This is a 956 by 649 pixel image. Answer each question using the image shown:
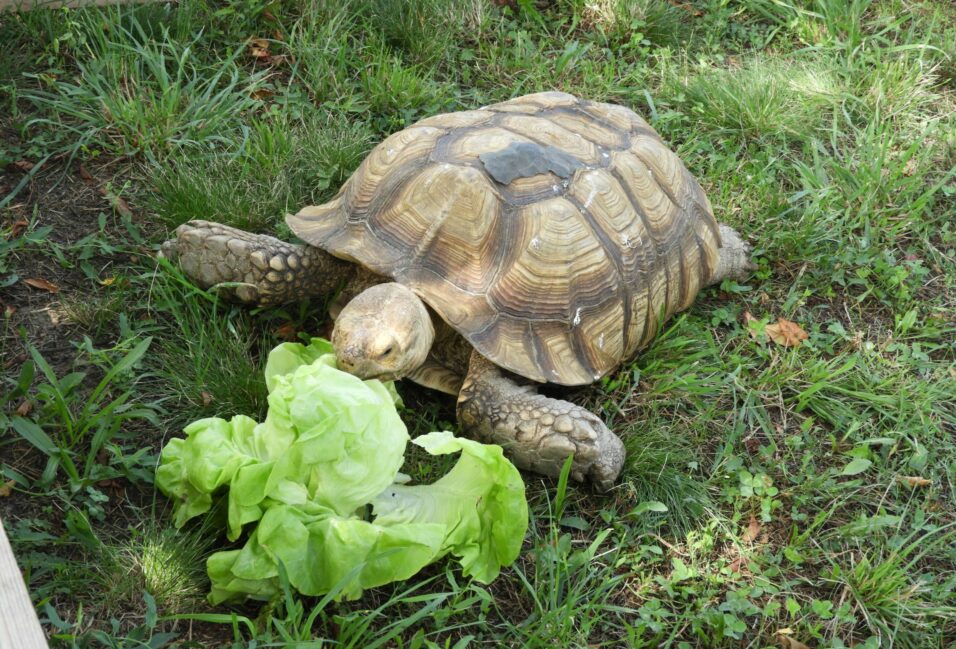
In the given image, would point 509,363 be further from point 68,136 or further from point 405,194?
point 68,136

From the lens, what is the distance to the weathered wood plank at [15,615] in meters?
1.77

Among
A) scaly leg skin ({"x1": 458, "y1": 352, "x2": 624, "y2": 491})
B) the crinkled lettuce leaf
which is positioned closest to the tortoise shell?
scaly leg skin ({"x1": 458, "y1": 352, "x2": 624, "y2": 491})

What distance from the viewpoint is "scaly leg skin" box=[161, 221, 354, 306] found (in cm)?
337

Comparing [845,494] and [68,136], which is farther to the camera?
[68,136]

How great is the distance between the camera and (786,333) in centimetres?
387

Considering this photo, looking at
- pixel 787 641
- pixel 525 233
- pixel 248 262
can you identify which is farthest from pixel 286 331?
pixel 787 641

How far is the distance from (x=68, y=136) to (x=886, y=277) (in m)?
3.49

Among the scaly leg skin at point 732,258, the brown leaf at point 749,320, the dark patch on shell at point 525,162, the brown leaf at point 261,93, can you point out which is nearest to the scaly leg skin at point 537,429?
the dark patch on shell at point 525,162

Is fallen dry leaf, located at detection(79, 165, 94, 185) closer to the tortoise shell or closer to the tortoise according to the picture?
the tortoise

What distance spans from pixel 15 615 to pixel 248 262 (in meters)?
1.74

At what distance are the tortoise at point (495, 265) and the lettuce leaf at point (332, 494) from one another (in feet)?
0.96

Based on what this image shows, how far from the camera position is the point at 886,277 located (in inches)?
161

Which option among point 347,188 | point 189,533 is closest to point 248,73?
point 347,188

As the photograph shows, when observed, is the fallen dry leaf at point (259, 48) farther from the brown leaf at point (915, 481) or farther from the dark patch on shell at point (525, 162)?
the brown leaf at point (915, 481)
